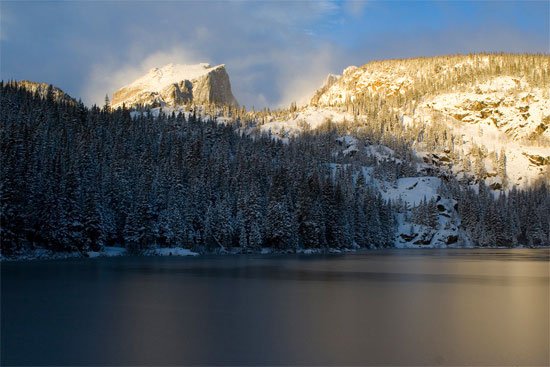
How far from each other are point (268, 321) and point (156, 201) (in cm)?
6746

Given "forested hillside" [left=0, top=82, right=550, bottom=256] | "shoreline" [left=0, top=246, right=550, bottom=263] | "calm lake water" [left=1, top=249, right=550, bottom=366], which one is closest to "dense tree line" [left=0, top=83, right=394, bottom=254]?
"forested hillside" [left=0, top=82, right=550, bottom=256]

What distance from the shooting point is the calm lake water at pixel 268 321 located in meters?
18.3

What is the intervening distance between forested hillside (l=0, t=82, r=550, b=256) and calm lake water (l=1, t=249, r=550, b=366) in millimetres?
25741

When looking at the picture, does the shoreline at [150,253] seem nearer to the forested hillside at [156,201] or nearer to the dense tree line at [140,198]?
the forested hillside at [156,201]

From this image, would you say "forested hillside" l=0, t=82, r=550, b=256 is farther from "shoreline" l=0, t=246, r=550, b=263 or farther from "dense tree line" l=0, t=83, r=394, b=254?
"shoreline" l=0, t=246, r=550, b=263

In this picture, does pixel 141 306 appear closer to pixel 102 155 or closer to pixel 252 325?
pixel 252 325

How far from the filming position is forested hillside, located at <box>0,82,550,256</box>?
67.1m

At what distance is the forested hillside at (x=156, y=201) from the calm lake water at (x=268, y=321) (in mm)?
25741

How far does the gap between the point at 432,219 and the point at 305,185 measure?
82.1 metres

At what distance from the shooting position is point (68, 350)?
1856 cm

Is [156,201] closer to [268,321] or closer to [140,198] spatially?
[140,198]

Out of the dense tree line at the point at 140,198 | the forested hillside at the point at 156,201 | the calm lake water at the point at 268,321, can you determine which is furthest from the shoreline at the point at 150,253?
the calm lake water at the point at 268,321

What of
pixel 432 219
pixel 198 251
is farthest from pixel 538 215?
pixel 198 251

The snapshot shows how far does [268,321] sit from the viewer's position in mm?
24812
